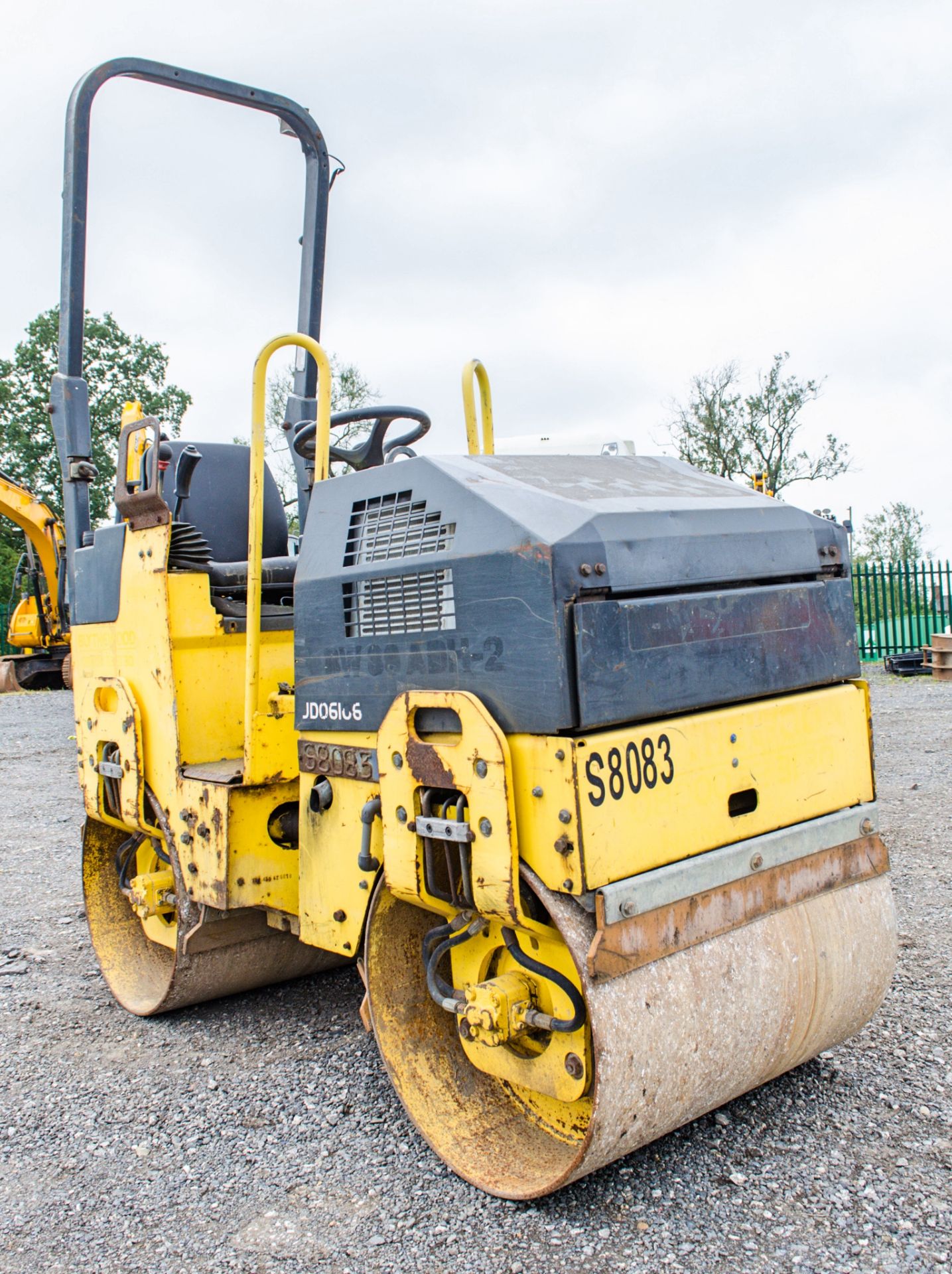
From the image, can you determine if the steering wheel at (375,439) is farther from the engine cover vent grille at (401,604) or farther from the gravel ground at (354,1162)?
the gravel ground at (354,1162)

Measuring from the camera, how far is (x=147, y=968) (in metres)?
3.69

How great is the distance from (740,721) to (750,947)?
47 centimetres

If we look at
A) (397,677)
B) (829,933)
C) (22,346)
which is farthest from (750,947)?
(22,346)

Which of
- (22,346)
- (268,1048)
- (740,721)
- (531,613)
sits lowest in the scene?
(268,1048)

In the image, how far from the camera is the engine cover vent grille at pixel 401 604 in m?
2.23

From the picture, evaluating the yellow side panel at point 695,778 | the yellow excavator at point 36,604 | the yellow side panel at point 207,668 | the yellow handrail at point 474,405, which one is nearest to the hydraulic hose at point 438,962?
the yellow side panel at point 695,778

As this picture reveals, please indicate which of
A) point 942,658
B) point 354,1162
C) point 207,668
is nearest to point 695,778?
point 354,1162

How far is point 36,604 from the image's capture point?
1569 cm

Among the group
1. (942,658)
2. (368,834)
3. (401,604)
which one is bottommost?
(368,834)

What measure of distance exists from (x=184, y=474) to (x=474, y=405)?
1052 millimetres

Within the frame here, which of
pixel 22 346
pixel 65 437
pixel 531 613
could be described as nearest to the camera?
pixel 531 613

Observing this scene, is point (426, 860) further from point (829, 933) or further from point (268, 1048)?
point (268, 1048)

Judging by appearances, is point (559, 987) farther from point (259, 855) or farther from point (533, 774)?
point (259, 855)

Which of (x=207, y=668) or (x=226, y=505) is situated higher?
(x=226, y=505)
